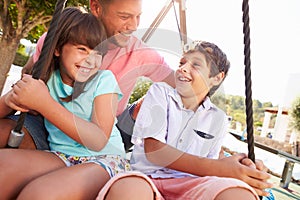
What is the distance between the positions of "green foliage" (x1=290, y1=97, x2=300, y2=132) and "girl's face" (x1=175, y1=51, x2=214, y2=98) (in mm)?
8440

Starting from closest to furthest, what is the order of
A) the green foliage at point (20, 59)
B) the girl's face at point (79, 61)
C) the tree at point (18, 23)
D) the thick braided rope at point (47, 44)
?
the thick braided rope at point (47, 44) → the girl's face at point (79, 61) → the tree at point (18, 23) → the green foliage at point (20, 59)

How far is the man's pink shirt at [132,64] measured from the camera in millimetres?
1095

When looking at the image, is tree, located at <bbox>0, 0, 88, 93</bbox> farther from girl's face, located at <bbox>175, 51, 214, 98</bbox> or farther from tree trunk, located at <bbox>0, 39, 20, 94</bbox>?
girl's face, located at <bbox>175, 51, 214, 98</bbox>

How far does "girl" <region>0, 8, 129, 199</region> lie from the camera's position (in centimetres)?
64

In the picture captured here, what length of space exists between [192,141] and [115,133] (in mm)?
190

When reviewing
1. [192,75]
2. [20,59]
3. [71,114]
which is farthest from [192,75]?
[20,59]

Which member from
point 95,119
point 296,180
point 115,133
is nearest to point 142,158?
point 115,133

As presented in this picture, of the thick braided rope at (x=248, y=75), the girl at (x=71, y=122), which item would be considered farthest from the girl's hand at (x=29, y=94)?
the thick braided rope at (x=248, y=75)

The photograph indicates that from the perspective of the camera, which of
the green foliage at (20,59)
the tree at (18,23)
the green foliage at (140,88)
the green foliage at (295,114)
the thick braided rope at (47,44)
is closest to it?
the thick braided rope at (47,44)

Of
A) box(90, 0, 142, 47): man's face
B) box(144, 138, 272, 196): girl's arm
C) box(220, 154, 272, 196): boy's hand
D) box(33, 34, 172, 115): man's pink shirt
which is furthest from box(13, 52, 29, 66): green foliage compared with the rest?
box(220, 154, 272, 196): boy's hand

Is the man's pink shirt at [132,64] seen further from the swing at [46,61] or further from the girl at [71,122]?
the swing at [46,61]

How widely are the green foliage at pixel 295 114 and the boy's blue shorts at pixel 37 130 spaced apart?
8.66 meters

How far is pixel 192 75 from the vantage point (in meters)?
0.92

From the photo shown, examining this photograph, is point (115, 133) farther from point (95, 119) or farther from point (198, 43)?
point (198, 43)
